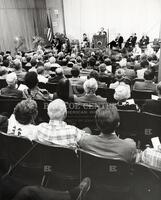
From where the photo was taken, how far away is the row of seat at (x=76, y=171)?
6.70 feet

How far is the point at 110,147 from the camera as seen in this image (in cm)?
223

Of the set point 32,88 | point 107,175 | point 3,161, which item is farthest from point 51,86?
point 107,175

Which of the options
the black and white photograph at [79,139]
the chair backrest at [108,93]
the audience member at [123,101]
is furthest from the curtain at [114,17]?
the audience member at [123,101]

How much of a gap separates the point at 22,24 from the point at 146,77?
11951 millimetres

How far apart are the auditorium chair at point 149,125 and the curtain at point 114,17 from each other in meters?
13.4

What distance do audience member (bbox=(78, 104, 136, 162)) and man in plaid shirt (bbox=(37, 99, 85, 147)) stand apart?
203 millimetres

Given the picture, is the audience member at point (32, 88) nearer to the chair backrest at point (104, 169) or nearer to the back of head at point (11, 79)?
the back of head at point (11, 79)

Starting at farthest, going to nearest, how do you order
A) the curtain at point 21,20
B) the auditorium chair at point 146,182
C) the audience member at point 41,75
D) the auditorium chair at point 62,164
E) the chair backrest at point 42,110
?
the curtain at point 21,20, the audience member at point 41,75, the chair backrest at point 42,110, the auditorium chair at point 62,164, the auditorium chair at point 146,182

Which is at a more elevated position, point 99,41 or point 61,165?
point 61,165

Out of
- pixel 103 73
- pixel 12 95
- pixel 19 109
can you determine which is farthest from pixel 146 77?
pixel 19 109

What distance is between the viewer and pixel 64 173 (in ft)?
7.84

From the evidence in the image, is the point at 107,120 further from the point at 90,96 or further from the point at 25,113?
the point at 90,96

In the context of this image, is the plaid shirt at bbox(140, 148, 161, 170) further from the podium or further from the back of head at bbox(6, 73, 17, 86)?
the podium

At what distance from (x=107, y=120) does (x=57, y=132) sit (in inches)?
20.4
